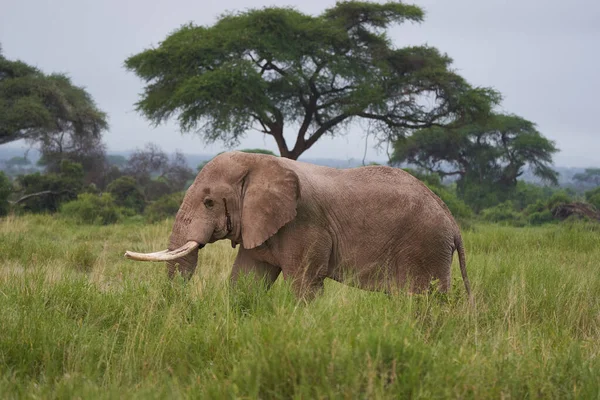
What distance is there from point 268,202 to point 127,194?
19402 millimetres

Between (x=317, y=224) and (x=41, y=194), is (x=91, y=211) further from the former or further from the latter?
(x=317, y=224)

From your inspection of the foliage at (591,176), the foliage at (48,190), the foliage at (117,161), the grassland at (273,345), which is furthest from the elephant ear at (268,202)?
the foliage at (591,176)

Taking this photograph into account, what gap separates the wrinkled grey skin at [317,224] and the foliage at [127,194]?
18.2 m

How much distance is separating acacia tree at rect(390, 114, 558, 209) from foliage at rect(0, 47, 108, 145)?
56.6 feet

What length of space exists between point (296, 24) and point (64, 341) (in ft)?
→ 64.5

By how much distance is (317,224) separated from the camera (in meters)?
4.96

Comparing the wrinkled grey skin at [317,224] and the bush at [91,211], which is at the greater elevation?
the wrinkled grey skin at [317,224]

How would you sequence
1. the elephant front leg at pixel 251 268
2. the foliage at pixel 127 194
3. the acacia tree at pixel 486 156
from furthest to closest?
the acacia tree at pixel 486 156, the foliage at pixel 127 194, the elephant front leg at pixel 251 268

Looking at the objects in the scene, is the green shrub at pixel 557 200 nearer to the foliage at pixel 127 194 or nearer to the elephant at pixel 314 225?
the foliage at pixel 127 194

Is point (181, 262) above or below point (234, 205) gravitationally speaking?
below

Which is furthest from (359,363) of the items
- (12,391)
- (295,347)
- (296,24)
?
(296,24)

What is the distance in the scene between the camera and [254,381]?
290 cm

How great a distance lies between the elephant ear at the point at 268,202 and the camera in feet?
15.6

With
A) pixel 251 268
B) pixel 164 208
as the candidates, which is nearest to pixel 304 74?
pixel 164 208
